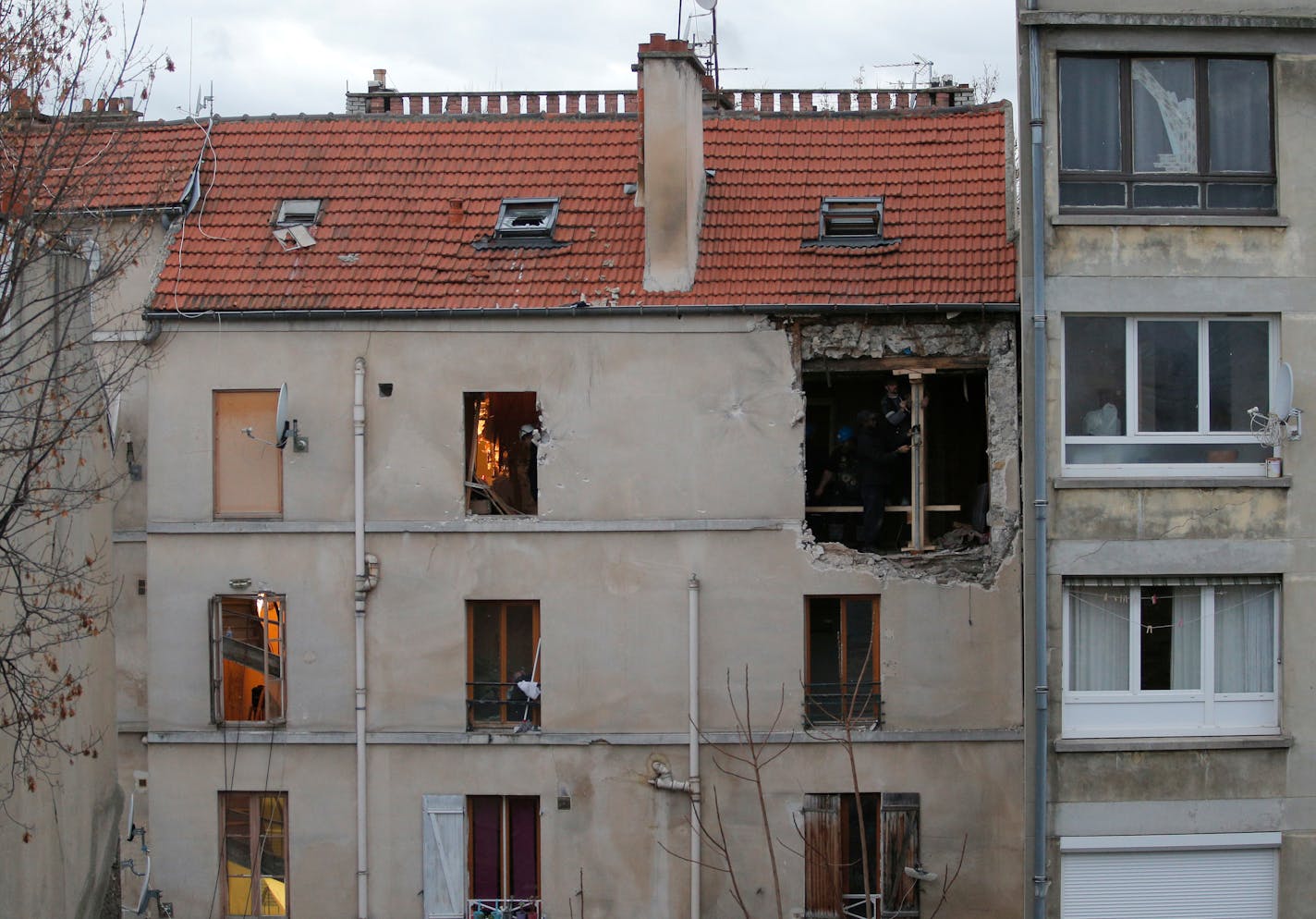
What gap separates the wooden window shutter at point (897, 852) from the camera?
17.7 m

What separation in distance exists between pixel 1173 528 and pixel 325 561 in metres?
A: 9.84

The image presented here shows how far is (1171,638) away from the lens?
647 inches

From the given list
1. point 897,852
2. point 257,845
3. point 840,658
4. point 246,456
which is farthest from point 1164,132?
point 257,845

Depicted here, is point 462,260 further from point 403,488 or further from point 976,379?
point 976,379

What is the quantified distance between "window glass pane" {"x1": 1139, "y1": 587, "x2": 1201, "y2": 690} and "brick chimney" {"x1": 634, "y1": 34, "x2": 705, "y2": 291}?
21.5 ft

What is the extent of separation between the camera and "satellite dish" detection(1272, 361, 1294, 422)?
15.9 m

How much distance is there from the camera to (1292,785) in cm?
1609

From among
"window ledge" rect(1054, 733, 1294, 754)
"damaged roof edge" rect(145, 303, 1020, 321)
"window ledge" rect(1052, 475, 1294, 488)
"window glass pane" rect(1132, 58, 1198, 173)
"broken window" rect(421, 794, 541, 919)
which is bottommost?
"broken window" rect(421, 794, 541, 919)

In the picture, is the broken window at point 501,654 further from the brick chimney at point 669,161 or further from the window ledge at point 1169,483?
the window ledge at point 1169,483

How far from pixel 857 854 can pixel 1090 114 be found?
8.95 meters

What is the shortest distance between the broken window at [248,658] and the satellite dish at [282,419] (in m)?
1.93

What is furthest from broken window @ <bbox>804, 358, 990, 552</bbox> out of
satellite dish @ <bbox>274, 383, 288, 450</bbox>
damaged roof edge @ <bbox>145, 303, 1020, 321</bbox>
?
satellite dish @ <bbox>274, 383, 288, 450</bbox>

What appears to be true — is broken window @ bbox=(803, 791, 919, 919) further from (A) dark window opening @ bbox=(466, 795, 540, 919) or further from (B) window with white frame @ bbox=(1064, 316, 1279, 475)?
(B) window with white frame @ bbox=(1064, 316, 1279, 475)

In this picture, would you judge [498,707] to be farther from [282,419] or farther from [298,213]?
[298,213]
